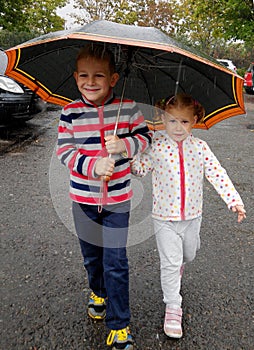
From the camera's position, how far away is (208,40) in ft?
111

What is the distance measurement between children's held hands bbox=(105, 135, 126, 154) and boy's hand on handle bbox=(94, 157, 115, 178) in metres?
0.05

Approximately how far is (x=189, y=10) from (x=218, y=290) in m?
31.9

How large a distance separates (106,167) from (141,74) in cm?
81

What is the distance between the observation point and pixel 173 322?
2355mm

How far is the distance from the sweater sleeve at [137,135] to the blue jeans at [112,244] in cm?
30

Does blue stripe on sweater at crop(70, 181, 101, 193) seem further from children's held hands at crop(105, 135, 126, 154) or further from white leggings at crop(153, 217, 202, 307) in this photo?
white leggings at crop(153, 217, 202, 307)

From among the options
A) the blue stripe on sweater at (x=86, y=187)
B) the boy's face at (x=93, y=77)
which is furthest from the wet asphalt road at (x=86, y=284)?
the boy's face at (x=93, y=77)

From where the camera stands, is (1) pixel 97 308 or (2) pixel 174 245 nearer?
(2) pixel 174 245

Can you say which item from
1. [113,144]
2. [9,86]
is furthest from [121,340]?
[9,86]

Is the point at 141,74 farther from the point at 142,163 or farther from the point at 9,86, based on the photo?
the point at 9,86

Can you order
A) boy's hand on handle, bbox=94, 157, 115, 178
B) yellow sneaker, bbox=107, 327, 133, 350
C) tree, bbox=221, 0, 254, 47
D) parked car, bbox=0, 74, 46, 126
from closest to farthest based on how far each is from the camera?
boy's hand on handle, bbox=94, 157, 115, 178
yellow sneaker, bbox=107, 327, 133, 350
parked car, bbox=0, 74, 46, 126
tree, bbox=221, 0, 254, 47

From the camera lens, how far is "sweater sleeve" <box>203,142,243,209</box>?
2.23 metres

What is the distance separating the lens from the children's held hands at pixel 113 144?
6.57 feet

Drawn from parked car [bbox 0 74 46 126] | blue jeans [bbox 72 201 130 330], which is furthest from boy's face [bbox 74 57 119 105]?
parked car [bbox 0 74 46 126]
